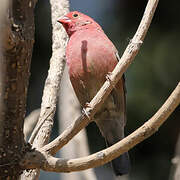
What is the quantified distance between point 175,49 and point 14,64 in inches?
179

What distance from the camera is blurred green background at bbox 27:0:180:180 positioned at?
254 inches

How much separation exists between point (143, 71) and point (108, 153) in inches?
168

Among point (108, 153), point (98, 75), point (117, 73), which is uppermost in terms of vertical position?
point (117, 73)

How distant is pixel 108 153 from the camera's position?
2.55 m

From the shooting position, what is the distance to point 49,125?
3.48 metres

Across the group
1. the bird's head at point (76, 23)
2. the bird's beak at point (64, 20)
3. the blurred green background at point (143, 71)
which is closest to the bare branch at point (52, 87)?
the bird's beak at point (64, 20)

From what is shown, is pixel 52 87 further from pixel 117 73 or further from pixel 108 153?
pixel 108 153

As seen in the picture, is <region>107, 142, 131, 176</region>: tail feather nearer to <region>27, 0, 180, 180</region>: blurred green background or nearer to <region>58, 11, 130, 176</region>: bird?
<region>58, 11, 130, 176</region>: bird

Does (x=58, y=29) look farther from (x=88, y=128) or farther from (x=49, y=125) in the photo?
(x=88, y=128)

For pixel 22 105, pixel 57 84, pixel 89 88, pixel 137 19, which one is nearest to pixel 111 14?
pixel 137 19

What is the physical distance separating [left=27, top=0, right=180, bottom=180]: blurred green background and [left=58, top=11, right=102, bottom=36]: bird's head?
1.56m

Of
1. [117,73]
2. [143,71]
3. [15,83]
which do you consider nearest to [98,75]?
[117,73]

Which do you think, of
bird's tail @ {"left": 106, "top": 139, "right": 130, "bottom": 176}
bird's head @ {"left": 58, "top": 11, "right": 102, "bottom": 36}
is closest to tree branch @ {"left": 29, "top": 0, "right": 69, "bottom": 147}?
bird's head @ {"left": 58, "top": 11, "right": 102, "bottom": 36}

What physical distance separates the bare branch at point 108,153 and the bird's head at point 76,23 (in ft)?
7.74
